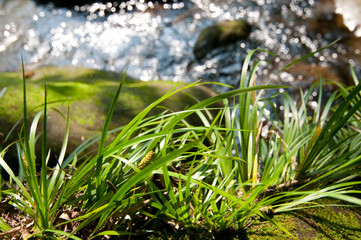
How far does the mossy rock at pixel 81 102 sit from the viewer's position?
2.47m

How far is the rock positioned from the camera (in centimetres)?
530

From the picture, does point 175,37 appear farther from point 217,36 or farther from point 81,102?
point 81,102

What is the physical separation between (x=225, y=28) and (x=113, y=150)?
15.0ft

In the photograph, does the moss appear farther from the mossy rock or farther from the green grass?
the mossy rock

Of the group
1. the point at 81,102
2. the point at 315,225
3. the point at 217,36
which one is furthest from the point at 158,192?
the point at 217,36

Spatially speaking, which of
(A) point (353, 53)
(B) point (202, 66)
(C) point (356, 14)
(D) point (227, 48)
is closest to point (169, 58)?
(B) point (202, 66)

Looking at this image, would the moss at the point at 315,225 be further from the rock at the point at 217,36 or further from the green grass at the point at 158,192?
the rock at the point at 217,36

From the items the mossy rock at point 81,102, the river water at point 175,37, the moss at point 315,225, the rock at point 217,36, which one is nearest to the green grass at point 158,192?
the moss at point 315,225

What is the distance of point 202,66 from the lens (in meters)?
5.09

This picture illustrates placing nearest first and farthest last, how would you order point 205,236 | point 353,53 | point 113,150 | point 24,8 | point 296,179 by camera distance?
point 113,150 → point 205,236 → point 296,179 → point 353,53 → point 24,8

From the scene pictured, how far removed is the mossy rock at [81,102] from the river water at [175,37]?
1.78 meters

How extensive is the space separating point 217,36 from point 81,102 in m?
3.25

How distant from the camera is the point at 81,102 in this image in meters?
2.72

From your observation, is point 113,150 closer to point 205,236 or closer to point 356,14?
point 205,236
